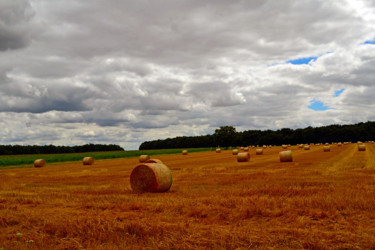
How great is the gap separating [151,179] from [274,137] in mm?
129310

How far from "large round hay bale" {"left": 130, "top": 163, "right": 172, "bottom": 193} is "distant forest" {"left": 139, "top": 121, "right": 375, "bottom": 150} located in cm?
10142

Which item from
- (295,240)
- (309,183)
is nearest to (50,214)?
(295,240)

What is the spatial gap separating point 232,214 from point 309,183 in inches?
243

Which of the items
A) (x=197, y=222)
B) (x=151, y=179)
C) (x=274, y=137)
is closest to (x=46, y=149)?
(x=274, y=137)

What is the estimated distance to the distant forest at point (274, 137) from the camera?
11569cm

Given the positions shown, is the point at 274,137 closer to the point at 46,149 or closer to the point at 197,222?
the point at 46,149

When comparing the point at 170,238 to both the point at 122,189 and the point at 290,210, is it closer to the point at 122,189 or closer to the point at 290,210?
the point at 290,210

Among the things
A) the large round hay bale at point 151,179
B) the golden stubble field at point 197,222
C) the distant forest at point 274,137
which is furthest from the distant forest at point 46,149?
the golden stubble field at point 197,222

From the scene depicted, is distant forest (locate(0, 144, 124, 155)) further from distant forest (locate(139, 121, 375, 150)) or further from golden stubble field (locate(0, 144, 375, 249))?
golden stubble field (locate(0, 144, 375, 249))

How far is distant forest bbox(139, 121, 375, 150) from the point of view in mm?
115688

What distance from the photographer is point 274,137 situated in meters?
136

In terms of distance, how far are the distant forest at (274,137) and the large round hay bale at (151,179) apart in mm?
101415

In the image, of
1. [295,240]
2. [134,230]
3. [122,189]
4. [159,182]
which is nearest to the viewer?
[295,240]

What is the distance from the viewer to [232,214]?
769 cm
